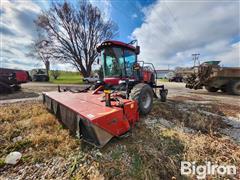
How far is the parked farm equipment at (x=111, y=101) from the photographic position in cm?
221

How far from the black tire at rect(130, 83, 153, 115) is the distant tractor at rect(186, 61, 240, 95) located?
8282 millimetres

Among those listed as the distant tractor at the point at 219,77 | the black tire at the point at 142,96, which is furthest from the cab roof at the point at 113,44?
the distant tractor at the point at 219,77

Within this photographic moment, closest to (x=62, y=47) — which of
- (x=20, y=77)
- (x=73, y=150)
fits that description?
(x=20, y=77)

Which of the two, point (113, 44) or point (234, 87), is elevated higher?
point (113, 44)

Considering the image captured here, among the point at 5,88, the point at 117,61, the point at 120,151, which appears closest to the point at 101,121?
the point at 120,151

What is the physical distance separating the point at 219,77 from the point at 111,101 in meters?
10.1

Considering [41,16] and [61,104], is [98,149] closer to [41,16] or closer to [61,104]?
[61,104]

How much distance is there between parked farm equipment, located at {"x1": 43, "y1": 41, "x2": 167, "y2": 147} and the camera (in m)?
2.21

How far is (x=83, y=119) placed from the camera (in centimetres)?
227

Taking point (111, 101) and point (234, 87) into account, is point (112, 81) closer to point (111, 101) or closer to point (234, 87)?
point (111, 101)

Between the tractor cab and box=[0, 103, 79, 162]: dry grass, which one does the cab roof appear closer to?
the tractor cab

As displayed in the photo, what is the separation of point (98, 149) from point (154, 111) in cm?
258

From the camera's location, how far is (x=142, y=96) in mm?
3488

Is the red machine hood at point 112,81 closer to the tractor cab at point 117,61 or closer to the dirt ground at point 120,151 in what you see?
the tractor cab at point 117,61
